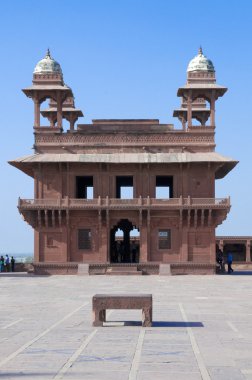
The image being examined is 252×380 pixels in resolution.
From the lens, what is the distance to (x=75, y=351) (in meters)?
12.3

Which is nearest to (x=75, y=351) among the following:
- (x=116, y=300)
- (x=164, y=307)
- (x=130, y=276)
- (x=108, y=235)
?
(x=116, y=300)

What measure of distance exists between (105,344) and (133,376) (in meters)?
2.99

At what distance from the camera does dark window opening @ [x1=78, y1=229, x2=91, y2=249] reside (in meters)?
44.1

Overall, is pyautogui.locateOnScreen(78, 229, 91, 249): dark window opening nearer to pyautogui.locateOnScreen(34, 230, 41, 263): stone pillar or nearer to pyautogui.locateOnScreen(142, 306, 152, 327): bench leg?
pyautogui.locateOnScreen(34, 230, 41, 263): stone pillar

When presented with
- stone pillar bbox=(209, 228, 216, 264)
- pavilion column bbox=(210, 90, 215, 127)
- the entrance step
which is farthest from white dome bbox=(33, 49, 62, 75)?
stone pillar bbox=(209, 228, 216, 264)

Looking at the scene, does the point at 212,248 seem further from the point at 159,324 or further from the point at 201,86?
the point at 159,324

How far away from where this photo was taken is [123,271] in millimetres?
42531

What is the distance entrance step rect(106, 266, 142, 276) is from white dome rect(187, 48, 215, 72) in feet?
43.6

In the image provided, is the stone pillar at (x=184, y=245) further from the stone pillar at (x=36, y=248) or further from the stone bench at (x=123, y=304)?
the stone bench at (x=123, y=304)

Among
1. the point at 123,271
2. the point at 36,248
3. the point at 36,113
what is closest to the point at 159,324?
the point at 123,271

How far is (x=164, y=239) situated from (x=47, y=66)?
1324cm

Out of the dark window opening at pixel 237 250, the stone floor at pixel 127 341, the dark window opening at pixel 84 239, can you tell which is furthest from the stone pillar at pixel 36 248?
the dark window opening at pixel 237 250

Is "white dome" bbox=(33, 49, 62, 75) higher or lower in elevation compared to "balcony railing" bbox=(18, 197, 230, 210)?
higher

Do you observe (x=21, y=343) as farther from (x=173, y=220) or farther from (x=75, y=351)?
(x=173, y=220)
